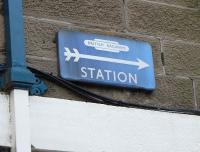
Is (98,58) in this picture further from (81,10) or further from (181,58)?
(181,58)

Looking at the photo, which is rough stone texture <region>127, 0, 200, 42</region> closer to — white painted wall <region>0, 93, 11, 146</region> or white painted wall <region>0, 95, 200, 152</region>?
white painted wall <region>0, 95, 200, 152</region>

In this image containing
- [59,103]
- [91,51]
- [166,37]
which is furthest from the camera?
[166,37]

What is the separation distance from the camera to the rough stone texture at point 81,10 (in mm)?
3733

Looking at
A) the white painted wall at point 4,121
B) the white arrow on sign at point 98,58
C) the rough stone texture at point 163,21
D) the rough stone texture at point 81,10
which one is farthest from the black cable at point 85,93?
the rough stone texture at point 163,21

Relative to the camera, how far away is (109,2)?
3943 mm

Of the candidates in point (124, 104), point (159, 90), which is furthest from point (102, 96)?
point (159, 90)

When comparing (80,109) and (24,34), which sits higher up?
(24,34)

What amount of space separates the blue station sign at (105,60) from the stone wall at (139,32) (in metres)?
0.05

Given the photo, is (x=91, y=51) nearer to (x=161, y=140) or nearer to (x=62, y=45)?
(x=62, y=45)

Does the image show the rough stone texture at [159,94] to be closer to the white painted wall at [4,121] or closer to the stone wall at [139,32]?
the stone wall at [139,32]

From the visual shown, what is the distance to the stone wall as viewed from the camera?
3.66 metres

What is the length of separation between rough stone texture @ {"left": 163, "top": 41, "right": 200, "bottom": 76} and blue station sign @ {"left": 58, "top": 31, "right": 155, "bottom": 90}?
13 cm

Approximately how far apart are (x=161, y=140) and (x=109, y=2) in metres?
0.86

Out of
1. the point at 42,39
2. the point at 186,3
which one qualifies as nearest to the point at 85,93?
the point at 42,39
